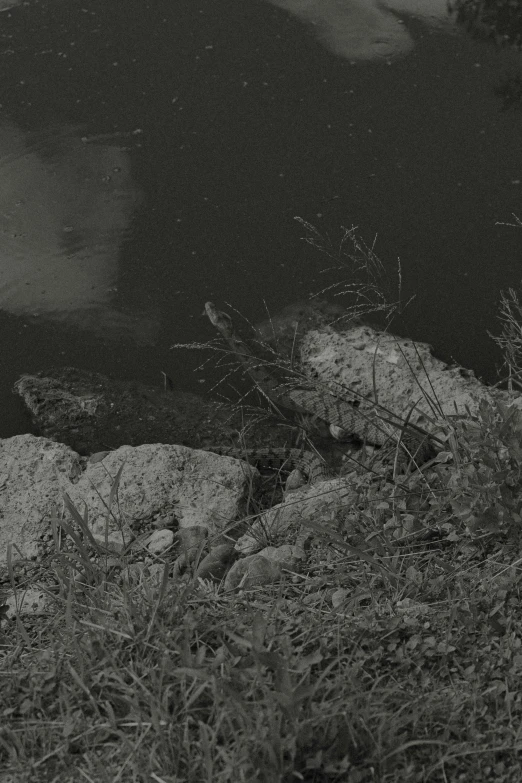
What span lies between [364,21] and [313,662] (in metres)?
5.37

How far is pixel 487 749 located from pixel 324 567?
873 mm

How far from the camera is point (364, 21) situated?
6.15 metres

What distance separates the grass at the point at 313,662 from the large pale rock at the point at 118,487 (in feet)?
2.32

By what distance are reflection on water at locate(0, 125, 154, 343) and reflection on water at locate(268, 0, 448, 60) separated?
186 centimetres

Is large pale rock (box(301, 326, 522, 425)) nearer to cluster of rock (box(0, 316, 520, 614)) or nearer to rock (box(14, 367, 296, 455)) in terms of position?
cluster of rock (box(0, 316, 520, 614))

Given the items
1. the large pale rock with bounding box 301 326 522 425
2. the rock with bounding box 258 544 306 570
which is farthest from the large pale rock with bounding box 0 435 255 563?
the large pale rock with bounding box 301 326 522 425

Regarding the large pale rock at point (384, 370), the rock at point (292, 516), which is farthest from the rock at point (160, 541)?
the large pale rock at point (384, 370)

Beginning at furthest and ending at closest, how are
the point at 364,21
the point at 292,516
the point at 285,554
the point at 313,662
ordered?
the point at 364,21, the point at 292,516, the point at 285,554, the point at 313,662

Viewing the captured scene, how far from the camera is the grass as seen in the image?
1979 mm

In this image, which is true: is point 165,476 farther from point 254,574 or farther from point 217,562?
point 254,574

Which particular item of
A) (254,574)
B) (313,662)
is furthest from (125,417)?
(313,662)

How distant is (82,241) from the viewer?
204 inches

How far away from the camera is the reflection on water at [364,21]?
19.5ft

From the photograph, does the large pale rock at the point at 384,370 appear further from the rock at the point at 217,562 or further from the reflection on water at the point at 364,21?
the reflection on water at the point at 364,21
